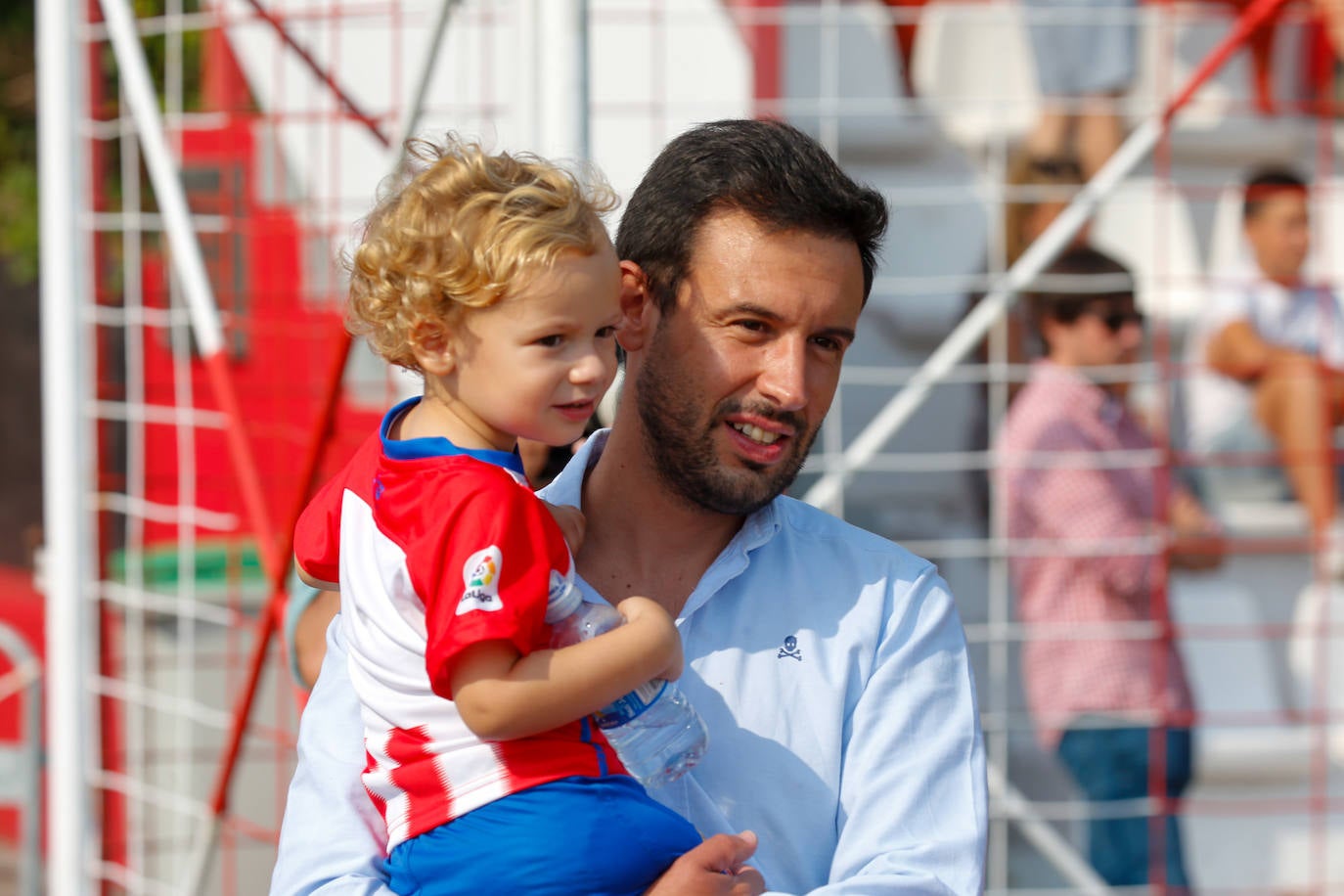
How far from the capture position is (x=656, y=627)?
48.8 inches

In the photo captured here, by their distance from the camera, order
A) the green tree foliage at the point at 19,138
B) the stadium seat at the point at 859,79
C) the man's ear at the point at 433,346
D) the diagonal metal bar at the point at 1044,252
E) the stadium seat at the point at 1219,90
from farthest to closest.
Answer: the green tree foliage at the point at 19,138 < the stadium seat at the point at 1219,90 < the stadium seat at the point at 859,79 < the diagonal metal bar at the point at 1044,252 < the man's ear at the point at 433,346

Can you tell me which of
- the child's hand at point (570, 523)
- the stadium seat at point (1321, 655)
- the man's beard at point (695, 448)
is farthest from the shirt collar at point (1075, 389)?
the child's hand at point (570, 523)

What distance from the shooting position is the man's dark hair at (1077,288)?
3277 mm

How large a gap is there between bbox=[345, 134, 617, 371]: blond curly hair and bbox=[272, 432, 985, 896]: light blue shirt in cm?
35

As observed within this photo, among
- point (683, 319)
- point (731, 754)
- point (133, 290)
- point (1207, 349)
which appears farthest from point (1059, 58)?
point (731, 754)

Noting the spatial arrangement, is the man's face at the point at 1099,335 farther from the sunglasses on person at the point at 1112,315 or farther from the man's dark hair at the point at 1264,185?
the man's dark hair at the point at 1264,185

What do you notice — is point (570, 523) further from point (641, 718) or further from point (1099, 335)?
point (1099, 335)

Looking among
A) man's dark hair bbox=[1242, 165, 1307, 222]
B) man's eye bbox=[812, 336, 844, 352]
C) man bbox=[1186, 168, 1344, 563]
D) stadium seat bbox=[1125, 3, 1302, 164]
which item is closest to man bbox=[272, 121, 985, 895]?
man's eye bbox=[812, 336, 844, 352]

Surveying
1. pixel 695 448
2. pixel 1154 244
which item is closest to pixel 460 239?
pixel 695 448

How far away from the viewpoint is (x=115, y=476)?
3258mm

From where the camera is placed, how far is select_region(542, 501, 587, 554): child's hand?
1.39m

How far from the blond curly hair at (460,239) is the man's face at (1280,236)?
112 inches

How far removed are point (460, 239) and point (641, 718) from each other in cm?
44

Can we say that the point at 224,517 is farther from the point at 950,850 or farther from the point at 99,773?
the point at 950,850
